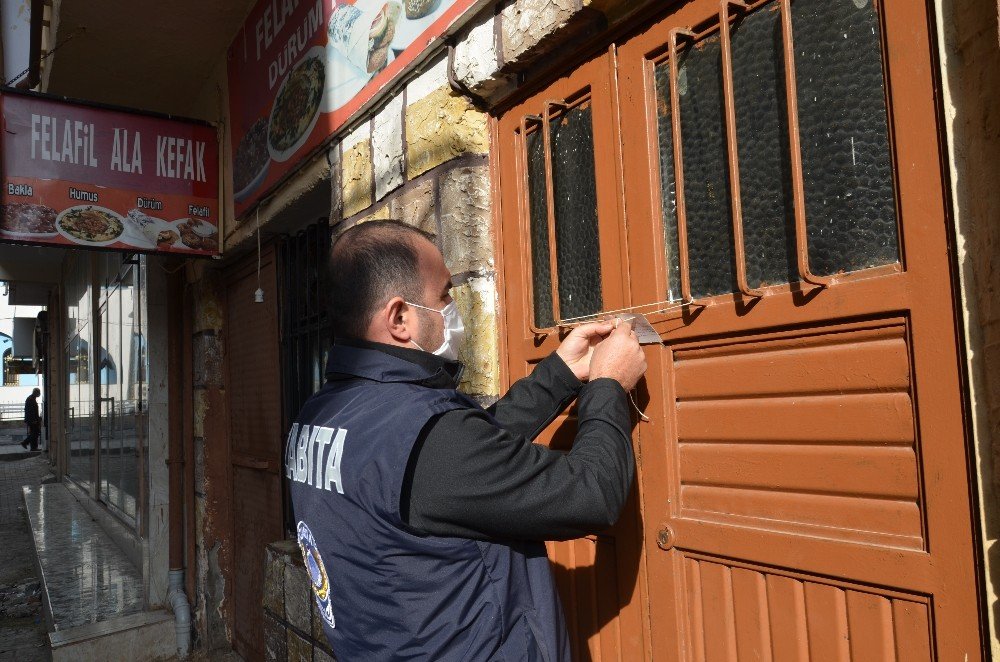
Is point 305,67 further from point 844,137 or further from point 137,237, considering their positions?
point 844,137

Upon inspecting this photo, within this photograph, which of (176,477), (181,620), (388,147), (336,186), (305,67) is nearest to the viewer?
(388,147)

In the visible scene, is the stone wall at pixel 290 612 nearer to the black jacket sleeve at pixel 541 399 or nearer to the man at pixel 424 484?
the man at pixel 424 484

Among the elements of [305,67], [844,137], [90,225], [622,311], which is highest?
[305,67]

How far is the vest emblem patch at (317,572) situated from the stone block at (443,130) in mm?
1240

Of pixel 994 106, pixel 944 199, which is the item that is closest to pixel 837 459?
pixel 944 199

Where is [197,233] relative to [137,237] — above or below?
above

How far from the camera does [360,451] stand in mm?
1376

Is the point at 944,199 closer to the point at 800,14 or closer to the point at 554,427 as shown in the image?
the point at 800,14

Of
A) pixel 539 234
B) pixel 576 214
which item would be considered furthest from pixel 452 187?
pixel 576 214

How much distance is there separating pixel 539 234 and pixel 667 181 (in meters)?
0.49

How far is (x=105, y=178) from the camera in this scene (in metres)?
3.78

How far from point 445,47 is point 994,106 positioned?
63.8 inches

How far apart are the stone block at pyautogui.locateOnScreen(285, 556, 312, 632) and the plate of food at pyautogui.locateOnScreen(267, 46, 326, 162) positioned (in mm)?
1965

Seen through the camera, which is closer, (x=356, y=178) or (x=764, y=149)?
(x=764, y=149)
